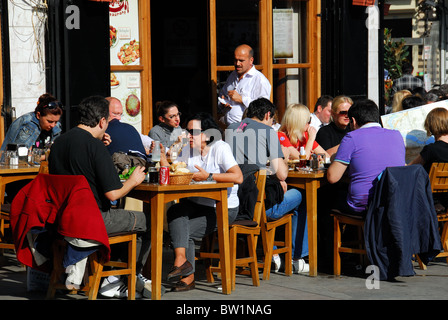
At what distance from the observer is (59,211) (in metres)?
5.99

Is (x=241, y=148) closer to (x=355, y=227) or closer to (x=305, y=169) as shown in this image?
(x=305, y=169)

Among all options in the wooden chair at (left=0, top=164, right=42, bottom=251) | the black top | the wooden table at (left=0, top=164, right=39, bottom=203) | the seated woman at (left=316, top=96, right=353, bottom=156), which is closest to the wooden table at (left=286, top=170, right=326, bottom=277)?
the seated woman at (left=316, top=96, right=353, bottom=156)

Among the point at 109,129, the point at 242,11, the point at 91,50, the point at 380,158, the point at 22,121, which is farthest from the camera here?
the point at 242,11

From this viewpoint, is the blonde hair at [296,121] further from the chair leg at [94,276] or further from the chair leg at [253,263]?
the chair leg at [94,276]

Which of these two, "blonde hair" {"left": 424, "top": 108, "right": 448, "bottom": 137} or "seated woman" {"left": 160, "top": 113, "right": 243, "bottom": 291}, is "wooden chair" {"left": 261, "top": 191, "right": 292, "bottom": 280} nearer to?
"seated woman" {"left": 160, "top": 113, "right": 243, "bottom": 291}

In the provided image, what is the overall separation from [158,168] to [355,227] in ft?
8.02

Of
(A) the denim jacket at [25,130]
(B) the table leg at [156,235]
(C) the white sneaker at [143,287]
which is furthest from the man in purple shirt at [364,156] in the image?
(A) the denim jacket at [25,130]

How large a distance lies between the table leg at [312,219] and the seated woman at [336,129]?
3.92ft

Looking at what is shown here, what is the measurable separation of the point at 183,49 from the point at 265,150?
5561 millimetres

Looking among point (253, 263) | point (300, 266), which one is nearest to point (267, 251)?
point (253, 263)

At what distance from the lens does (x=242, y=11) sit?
10.4m

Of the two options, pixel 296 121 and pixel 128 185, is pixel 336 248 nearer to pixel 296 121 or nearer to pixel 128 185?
pixel 296 121

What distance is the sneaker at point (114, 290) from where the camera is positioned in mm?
6461

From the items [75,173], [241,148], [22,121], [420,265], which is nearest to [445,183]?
[420,265]
